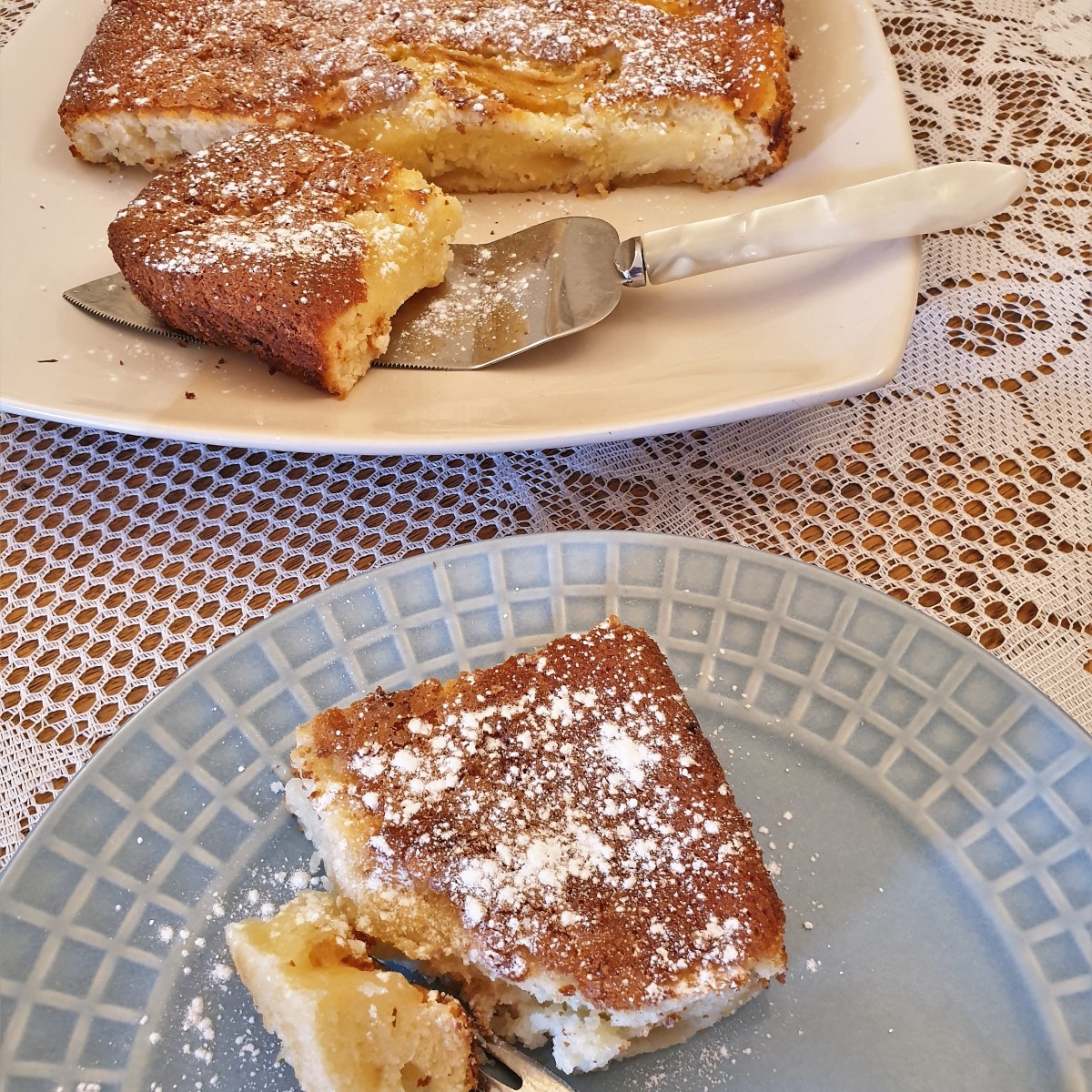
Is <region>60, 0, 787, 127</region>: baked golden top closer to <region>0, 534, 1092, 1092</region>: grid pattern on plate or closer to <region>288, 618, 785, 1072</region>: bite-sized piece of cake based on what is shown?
<region>0, 534, 1092, 1092</region>: grid pattern on plate

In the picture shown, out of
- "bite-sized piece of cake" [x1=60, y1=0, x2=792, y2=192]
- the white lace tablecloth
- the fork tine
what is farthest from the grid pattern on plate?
"bite-sized piece of cake" [x1=60, y1=0, x2=792, y2=192]

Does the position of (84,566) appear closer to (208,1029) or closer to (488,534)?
(488,534)

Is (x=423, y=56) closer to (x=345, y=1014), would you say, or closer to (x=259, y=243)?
(x=259, y=243)

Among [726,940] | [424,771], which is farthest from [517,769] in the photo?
[726,940]

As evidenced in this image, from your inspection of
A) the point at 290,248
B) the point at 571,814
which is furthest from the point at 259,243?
the point at 571,814

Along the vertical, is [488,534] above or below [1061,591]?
A: above

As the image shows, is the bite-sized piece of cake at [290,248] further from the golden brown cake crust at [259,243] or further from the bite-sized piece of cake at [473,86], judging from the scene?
the bite-sized piece of cake at [473,86]
